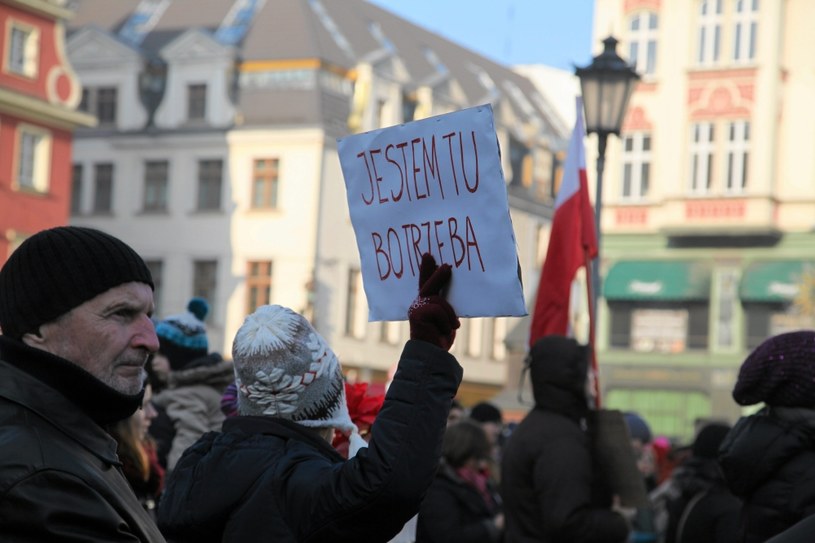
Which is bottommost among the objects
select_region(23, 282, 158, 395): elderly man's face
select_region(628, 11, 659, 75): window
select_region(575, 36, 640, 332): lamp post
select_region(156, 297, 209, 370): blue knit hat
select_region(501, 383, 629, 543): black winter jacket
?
select_region(501, 383, 629, 543): black winter jacket

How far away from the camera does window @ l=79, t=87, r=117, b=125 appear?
46.0 metres

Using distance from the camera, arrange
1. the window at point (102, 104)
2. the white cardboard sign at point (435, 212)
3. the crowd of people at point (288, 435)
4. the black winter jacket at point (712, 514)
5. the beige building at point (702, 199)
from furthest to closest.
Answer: the window at point (102, 104) → the beige building at point (702, 199) → the black winter jacket at point (712, 514) → the white cardboard sign at point (435, 212) → the crowd of people at point (288, 435)

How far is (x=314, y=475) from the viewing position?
333 centimetres

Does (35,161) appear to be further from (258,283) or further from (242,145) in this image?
(258,283)

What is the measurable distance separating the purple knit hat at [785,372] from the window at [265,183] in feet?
128

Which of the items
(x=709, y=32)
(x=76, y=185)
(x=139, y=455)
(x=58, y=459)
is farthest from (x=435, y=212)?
(x=76, y=185)

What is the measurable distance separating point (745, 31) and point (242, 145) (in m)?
15.7

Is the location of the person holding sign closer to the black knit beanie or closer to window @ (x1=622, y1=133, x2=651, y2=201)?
the black knit beanie

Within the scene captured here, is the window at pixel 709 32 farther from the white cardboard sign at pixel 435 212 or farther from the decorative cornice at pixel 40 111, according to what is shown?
the white cardboard sign at pixel 435 212

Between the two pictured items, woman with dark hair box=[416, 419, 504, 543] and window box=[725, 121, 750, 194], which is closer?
woman with dark hair box=[416, 419, 504, 543]

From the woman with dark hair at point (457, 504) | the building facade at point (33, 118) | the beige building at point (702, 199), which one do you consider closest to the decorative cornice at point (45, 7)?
the building facade at point (33, 118)

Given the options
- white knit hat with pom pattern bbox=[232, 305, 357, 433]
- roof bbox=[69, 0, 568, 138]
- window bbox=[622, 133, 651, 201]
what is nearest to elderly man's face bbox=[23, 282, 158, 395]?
white knit hat with pom pattern bbox=[232, 305, 357, 433]

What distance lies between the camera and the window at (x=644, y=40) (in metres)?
34.4

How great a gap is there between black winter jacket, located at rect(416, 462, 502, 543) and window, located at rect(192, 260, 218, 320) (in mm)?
37121
